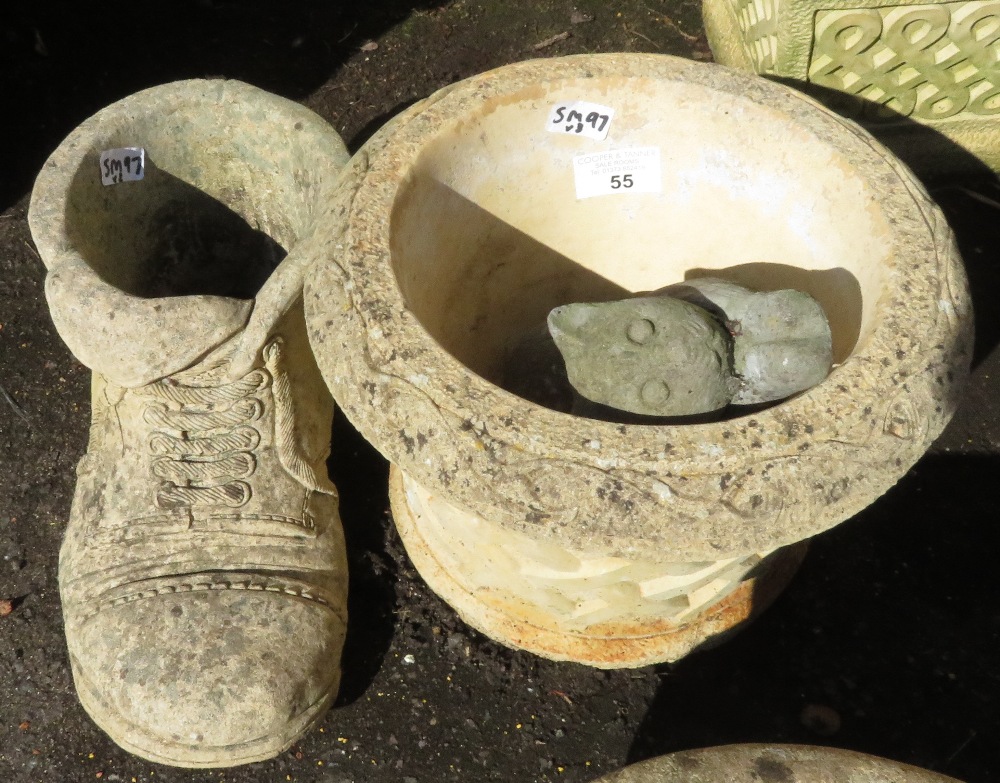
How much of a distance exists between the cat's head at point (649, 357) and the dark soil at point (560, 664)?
801 millimetres

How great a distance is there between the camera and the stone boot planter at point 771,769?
122 cm

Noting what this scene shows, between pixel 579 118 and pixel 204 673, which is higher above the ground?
pixel 579 118

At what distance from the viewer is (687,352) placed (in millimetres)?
1382

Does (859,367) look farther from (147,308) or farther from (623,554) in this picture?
(147,308)

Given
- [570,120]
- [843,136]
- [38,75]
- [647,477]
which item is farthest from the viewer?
[38,75]

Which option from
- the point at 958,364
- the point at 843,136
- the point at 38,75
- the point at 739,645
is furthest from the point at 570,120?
the point at 38,75

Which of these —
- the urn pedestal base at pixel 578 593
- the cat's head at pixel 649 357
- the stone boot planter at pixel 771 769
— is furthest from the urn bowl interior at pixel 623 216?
the stone boot planter at pixel 771 769

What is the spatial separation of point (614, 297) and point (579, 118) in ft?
1.41

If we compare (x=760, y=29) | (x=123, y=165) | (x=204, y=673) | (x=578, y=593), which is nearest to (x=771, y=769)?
(x=578, y=593)

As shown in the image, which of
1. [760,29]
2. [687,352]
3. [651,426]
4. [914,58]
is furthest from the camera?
[760,29]

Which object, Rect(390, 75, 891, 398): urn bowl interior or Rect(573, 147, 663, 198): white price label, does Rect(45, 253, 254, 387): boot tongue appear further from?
Rect(573, 147, 663, 198): white price label

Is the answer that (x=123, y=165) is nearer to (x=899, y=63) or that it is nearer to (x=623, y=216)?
(x=623, y=216)

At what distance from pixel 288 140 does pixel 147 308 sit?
0.53 metres

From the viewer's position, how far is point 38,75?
111 inches
